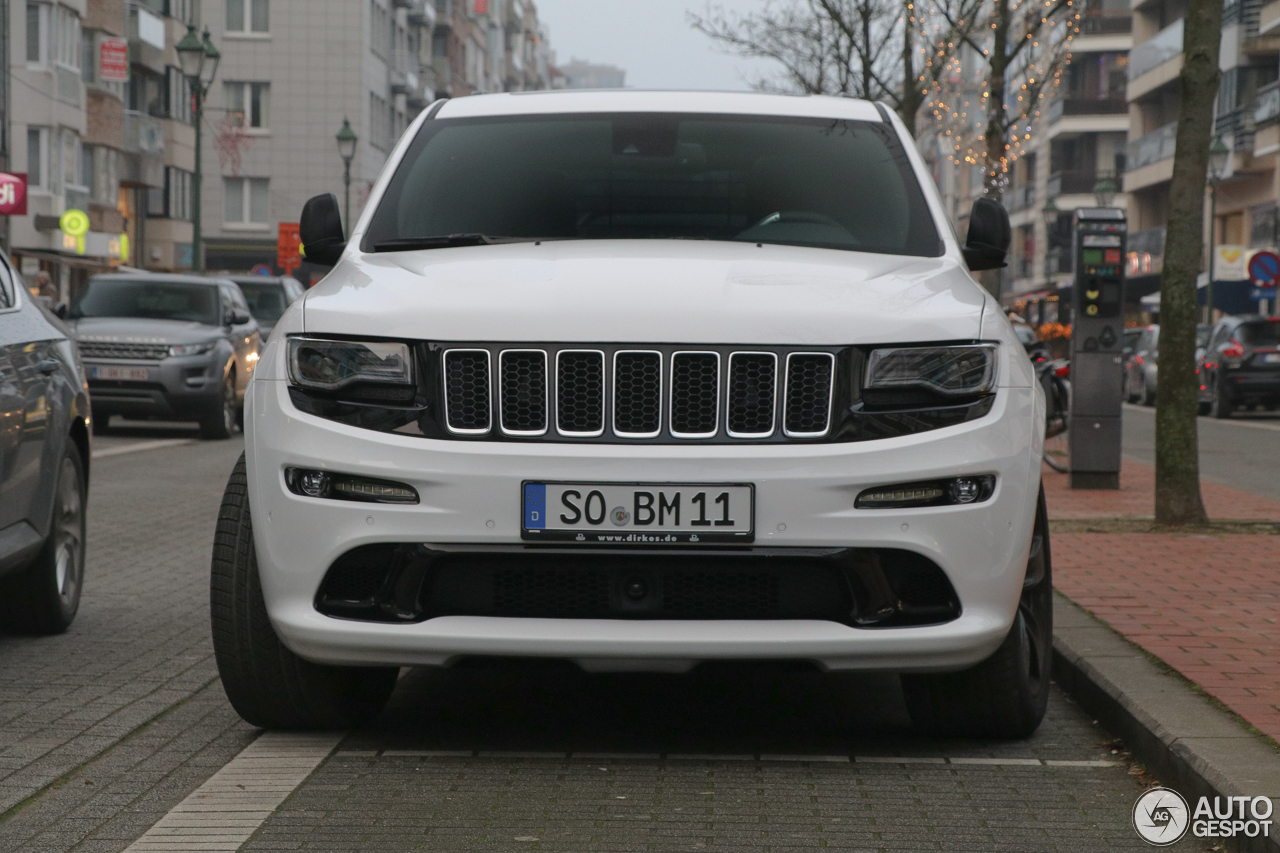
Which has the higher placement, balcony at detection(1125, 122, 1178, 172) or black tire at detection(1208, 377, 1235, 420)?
balcony at detection(1125, 122, 1178, 172)

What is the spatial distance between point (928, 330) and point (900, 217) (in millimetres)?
1238

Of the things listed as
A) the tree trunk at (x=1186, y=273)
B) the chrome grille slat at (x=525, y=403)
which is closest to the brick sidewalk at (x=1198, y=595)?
the tree trunk at (x=1186, y=273)

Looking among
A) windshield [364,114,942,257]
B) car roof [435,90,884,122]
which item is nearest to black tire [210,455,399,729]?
windshield [364,114,942,257]

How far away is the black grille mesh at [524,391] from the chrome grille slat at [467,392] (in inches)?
1.7

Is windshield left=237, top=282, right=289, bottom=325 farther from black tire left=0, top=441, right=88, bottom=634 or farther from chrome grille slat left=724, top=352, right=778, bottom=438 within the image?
chrome grille slat left=724, top=352, right=778, bottom=438

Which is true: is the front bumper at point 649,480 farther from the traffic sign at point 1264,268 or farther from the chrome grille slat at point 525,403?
the traffic sign at point 1264,268

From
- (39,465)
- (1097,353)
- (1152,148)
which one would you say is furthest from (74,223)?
(39,465)

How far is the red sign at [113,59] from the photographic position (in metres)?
53.5

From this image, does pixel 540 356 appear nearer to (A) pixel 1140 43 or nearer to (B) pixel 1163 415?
(B) pixel 1163 415

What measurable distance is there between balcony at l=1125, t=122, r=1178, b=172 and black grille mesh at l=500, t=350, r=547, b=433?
198 feet

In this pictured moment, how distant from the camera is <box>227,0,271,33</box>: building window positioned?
72250 mm

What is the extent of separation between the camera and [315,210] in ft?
20.5

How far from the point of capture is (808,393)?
15.8 ft

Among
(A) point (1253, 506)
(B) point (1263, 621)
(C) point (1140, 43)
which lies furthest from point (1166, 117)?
(B) point (1263, 621)
